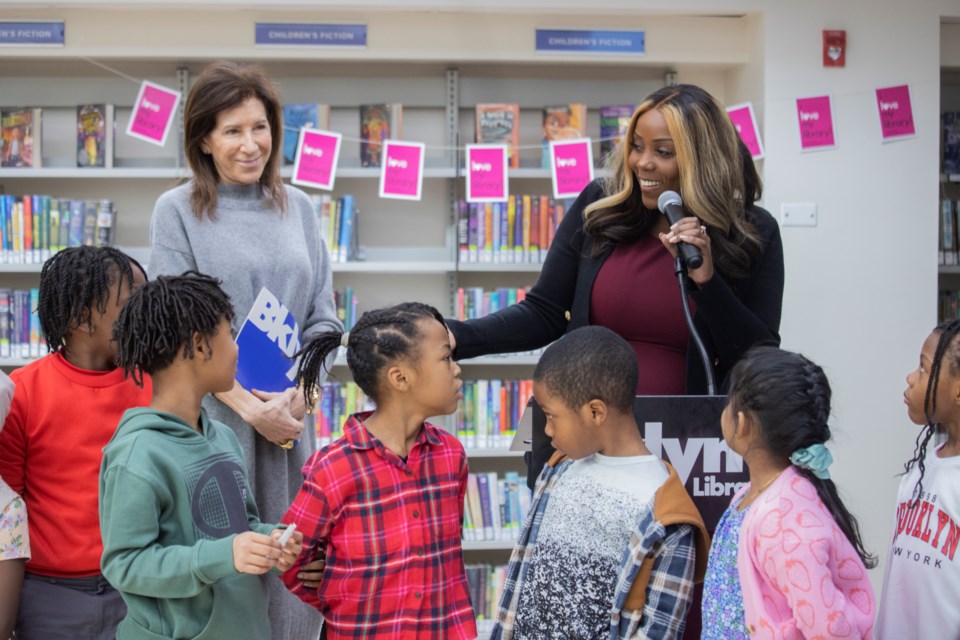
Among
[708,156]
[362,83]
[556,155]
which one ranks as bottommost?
[708,156]

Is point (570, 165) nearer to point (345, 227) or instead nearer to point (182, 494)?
point (345, 227)

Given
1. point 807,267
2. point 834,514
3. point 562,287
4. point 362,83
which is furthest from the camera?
point 362,83

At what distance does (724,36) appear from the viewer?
401 centimetres

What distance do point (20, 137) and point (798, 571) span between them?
A: 361 centimetres

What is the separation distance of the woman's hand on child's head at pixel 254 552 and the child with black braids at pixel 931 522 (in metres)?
0.98

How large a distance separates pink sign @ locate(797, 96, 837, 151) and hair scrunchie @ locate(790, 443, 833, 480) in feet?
8.99

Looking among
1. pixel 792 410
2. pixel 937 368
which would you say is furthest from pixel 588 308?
pixel 937 368

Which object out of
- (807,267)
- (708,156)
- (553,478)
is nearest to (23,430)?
(553,478)

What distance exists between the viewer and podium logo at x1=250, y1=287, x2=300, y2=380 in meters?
1.84

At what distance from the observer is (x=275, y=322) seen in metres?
1.87

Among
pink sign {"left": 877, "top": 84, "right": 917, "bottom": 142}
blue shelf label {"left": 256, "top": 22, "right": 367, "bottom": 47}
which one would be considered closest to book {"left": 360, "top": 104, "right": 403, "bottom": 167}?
blue shelf label {"left": 256, "top": 22, "right": 367, "bottom": 47}

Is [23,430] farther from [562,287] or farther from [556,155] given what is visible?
[556,155]

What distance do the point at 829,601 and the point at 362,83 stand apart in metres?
3.33

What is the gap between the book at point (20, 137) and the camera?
12.7 ft
